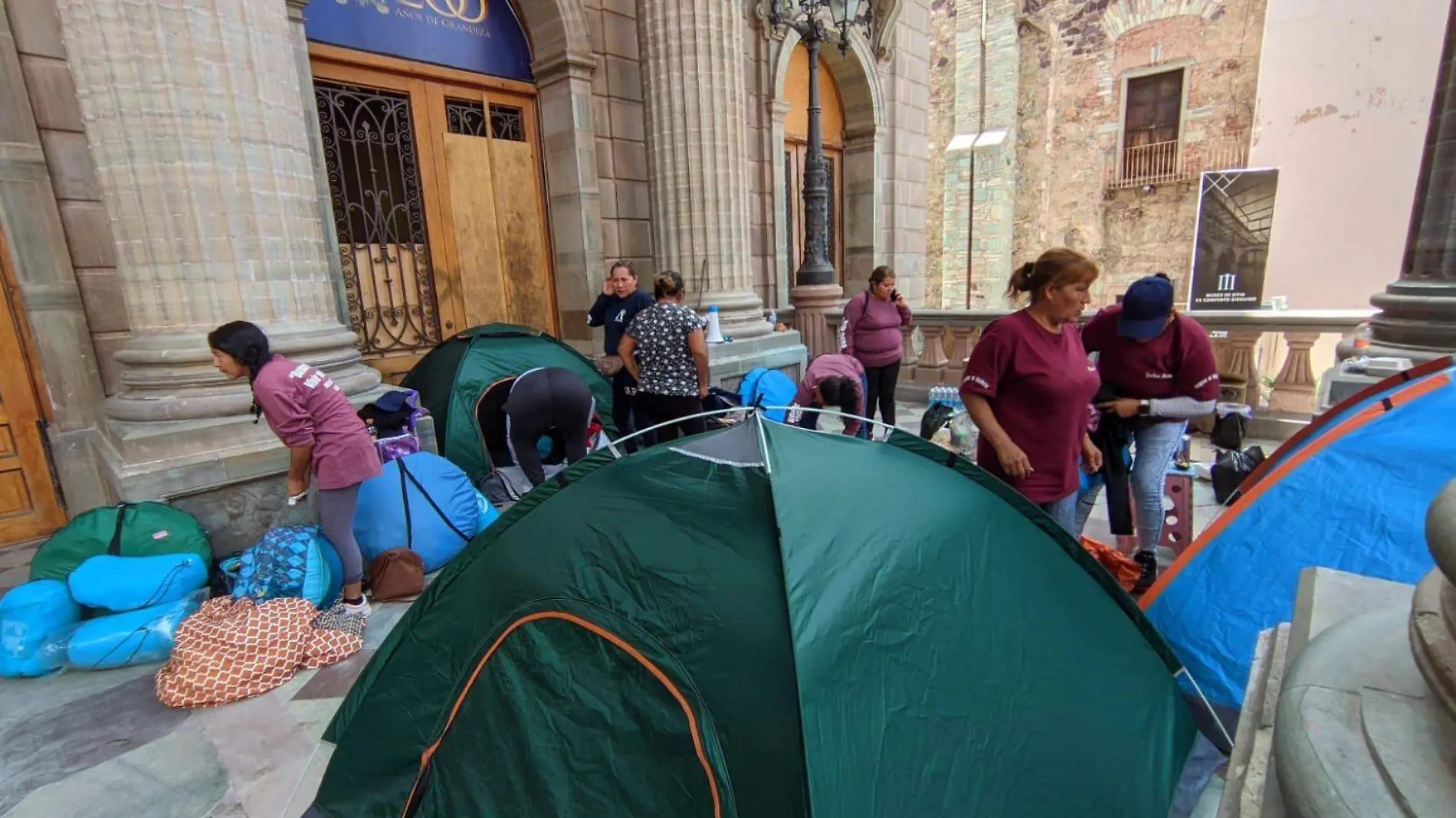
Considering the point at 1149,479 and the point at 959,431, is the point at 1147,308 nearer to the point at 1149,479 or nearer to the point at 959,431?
the point at 1149,479

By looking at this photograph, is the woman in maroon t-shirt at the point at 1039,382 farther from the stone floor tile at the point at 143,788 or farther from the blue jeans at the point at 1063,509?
the stone floor tile at the point at 143,788

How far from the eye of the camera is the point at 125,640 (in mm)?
3049

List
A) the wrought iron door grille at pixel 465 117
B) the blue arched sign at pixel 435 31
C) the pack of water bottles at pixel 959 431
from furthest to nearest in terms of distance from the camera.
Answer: the wrought iron door grille at pixel 465 117 < the pack of water bottles at pixel 959 431 < the blue arched sign at pixel 435 31

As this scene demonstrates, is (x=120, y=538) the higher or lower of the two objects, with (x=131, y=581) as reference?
higher

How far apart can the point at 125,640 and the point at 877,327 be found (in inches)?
204

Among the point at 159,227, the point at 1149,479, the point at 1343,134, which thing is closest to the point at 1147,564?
the point at 1149,479

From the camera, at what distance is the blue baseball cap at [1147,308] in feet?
9.83

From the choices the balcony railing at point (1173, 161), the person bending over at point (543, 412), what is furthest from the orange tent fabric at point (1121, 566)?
the balcony railing at point (1173, 161)

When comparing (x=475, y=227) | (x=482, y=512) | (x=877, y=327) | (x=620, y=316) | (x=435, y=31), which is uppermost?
(x=435, y=31)

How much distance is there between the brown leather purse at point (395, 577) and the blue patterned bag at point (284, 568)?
0.23 metres

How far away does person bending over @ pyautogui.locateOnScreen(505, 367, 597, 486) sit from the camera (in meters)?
4.55

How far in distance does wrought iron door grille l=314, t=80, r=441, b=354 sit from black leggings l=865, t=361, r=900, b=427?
4.09 metres

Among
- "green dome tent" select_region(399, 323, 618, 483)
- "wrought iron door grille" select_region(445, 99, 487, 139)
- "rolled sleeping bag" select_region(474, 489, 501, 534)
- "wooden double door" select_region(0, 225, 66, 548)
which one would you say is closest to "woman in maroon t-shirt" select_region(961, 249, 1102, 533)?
"rolled sleeping bag" select_region(474, 489, 501, 534)

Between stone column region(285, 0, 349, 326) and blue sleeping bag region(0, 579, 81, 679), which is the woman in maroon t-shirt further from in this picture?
stone column region(285, 0, 349, 326)
